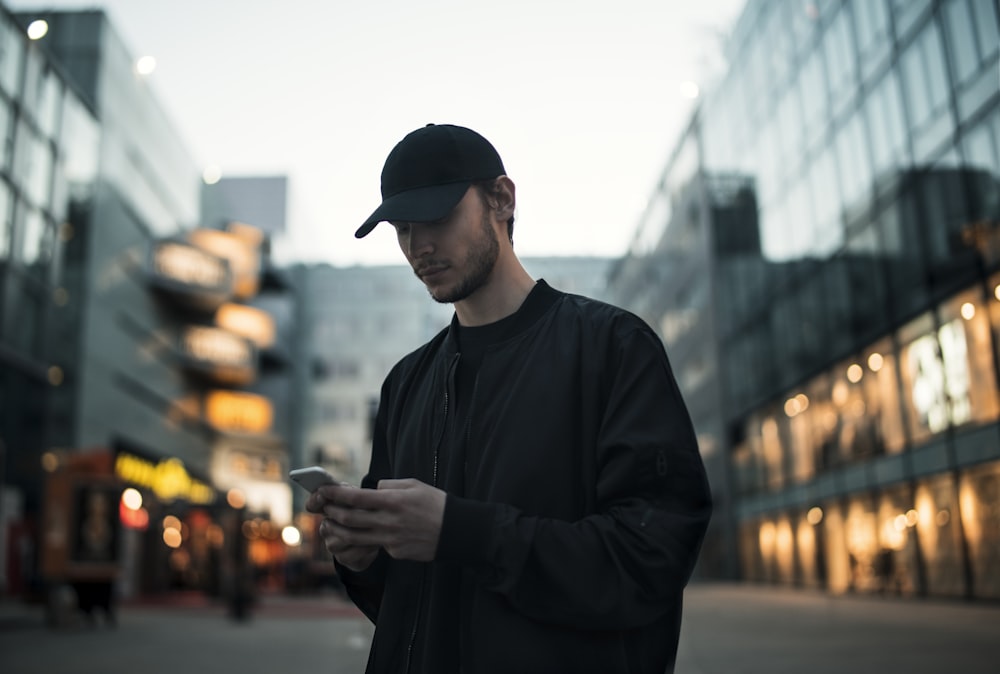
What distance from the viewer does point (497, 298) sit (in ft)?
6.68

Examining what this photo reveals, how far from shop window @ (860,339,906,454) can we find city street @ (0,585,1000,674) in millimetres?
4739

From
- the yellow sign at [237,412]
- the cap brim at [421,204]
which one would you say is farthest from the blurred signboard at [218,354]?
the cap brim at [421,204]

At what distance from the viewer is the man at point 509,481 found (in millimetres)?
1611

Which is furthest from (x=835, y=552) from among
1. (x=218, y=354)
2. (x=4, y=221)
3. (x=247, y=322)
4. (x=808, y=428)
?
(x=247, y=322)

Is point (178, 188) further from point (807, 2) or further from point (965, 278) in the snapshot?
point (965, 278)

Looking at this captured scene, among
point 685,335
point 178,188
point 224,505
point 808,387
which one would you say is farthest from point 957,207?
point 178,188

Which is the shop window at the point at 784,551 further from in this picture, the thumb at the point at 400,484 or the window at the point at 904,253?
the thumb at the point at 400,484

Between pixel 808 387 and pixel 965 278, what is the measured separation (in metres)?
11.5

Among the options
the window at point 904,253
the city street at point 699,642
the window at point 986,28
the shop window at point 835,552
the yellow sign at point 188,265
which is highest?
the yellow sign at point 188,265

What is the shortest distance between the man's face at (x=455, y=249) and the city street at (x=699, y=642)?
28.6 ft

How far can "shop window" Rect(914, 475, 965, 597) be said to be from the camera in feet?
74.0

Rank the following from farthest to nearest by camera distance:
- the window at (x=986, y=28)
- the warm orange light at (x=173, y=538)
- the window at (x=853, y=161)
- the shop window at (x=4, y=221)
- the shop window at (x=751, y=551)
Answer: the warm orange light at (x=173, y=538), the shop window at (x=751, y=551), the shop window at (x=4, y=221), the window at (x=853, y=161), the window at (x=986, y=28)

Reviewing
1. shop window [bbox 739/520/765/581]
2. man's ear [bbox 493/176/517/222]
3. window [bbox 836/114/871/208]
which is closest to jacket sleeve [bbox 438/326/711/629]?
man's ear [bbox 493/176/517/222]

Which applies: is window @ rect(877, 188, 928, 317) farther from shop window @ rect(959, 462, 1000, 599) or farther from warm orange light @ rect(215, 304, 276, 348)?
warm orange light @ rect(215, 304, 276, 348)
